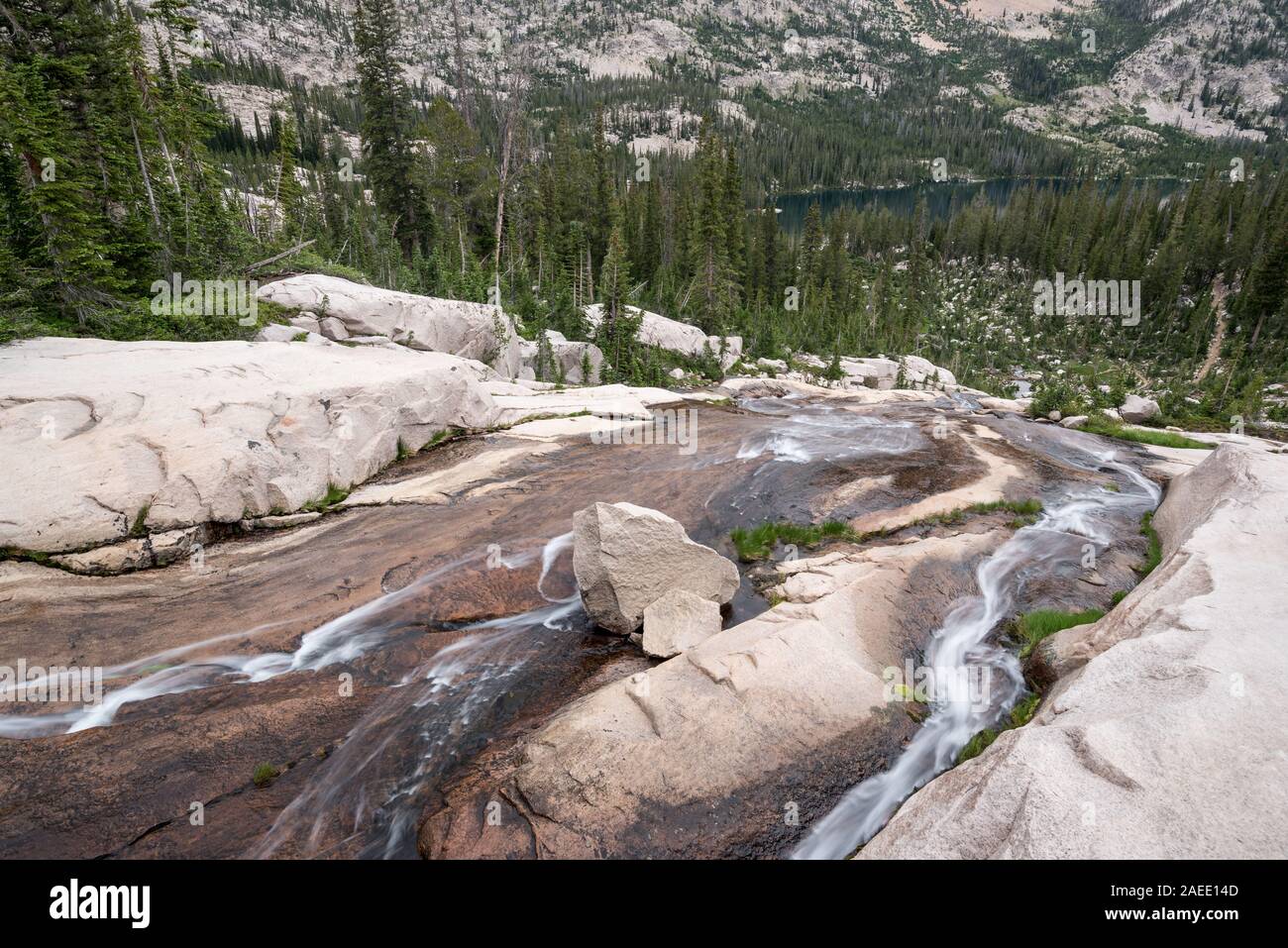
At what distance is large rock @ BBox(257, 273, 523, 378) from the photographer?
80.6 feet

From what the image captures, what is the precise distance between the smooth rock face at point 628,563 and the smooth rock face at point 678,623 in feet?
1.44

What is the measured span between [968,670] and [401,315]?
2609cm

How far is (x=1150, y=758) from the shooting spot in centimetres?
557

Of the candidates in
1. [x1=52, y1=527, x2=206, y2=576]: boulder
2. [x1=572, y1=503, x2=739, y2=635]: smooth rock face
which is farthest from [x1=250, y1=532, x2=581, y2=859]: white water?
[x1=52, y1=527, x2=206, y2=576]: boulder

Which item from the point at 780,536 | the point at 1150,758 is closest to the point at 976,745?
the point at 1150,758

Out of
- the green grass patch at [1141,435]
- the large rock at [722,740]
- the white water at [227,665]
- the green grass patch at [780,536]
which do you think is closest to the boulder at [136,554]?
the white water at [227,665]

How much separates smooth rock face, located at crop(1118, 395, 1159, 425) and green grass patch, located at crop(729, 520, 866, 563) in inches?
1327

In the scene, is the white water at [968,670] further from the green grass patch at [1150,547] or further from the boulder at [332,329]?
the boulder at [332,329]

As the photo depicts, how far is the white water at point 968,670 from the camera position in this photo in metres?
7.62

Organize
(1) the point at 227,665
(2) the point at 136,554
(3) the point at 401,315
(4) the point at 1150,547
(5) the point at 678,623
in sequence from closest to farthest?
1. (1) the point at 227,665
2. (5) the point at 678,623
3. (2) the point at 136,554
4. (4) the point at 1150,547
5. (3) the point at 401,315

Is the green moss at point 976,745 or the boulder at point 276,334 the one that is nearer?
the green moss at point 976,745

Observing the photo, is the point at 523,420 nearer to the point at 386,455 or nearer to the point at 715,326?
the point at 386,455

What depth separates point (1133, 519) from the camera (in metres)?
17.5

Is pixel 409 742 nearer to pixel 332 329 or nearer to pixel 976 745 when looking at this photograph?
pixel 976 745
